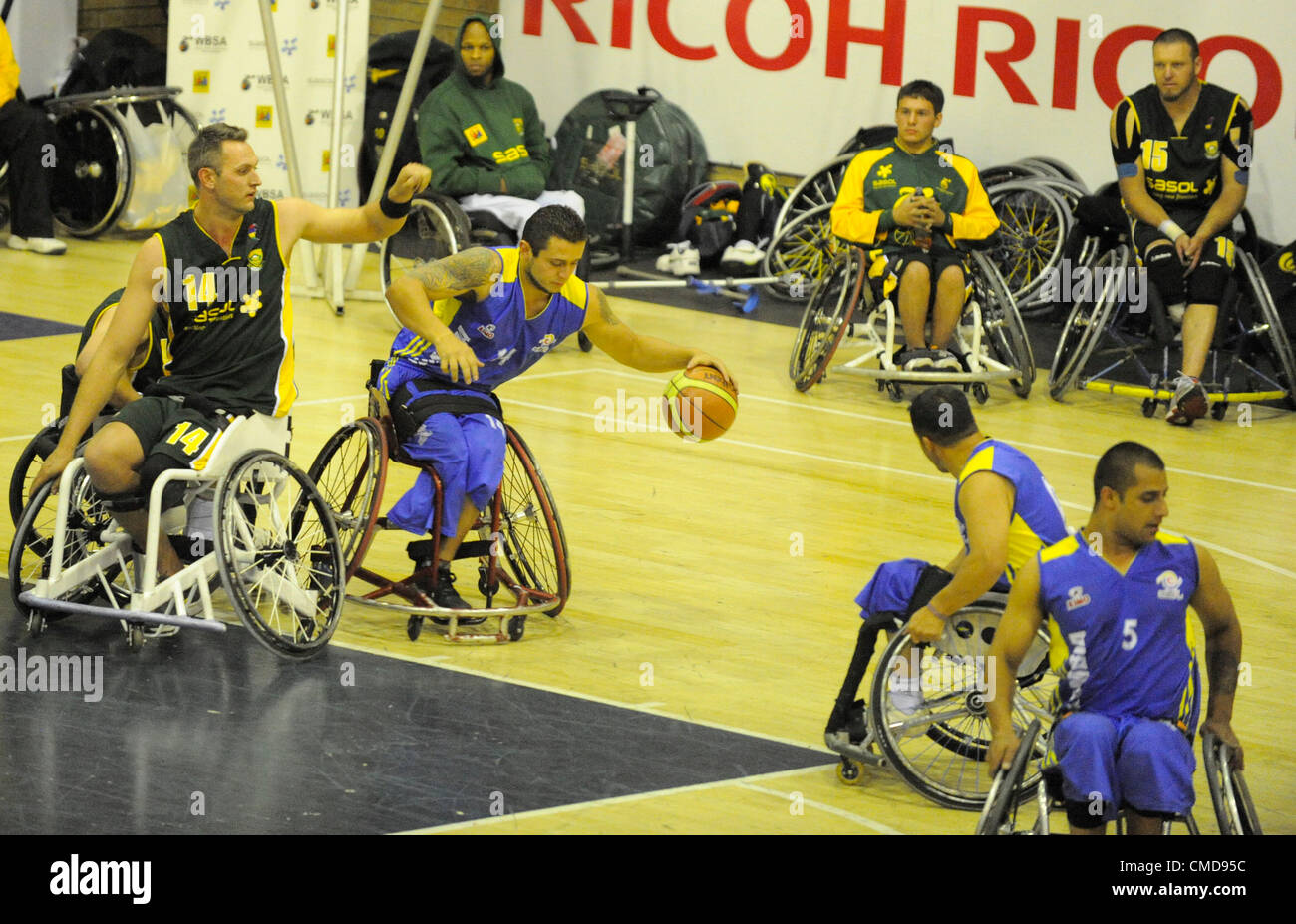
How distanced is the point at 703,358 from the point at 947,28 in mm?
6836

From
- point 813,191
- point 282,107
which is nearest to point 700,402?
point 282,107

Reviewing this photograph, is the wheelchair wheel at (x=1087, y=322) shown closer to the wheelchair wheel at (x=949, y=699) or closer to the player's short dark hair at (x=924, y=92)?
the player's short dark hair at (x=924, y=92)

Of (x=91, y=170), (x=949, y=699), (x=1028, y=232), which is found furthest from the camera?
(x=91, y=170)

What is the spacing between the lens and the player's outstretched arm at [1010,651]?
371 centimetres

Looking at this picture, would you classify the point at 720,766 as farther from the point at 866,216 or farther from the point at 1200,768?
the point at 866,216

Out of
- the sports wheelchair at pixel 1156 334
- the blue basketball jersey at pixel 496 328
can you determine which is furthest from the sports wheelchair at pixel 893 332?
the blue basketball jersey at pixel 496 328

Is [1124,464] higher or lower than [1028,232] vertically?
lower

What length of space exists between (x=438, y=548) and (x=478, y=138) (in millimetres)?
4857

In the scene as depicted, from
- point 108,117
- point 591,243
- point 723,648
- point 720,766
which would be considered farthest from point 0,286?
point 720,766

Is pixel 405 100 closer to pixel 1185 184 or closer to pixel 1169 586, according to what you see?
pixel 1185 184

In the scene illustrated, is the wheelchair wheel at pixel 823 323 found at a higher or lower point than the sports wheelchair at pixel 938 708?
higher

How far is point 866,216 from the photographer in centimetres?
877

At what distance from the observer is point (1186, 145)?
28.7 ft

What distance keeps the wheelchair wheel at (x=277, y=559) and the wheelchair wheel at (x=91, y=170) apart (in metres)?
6.90
